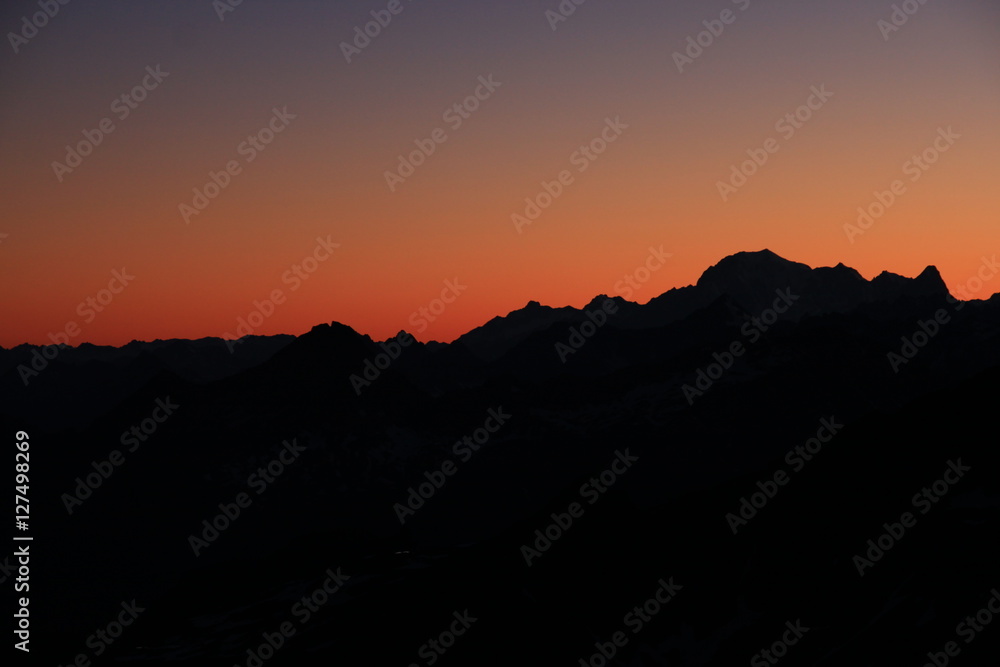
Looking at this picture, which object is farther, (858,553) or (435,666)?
(858,553)

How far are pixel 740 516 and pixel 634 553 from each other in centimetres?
1708

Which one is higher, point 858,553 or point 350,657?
point 858,553

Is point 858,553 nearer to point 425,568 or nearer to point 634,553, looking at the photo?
point 634,553

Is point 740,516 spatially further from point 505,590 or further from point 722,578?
point 505,590

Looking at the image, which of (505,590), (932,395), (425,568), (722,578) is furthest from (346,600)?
(932,395)

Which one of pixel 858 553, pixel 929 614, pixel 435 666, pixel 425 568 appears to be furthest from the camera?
pixel 425 568

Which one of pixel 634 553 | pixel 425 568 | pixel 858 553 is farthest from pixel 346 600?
pixel 858 553

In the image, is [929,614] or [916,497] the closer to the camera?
[929,614]

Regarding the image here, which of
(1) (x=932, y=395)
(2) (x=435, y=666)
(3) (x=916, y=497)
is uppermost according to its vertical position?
(1) (x=932, y=395)

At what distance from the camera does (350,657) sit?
13175cm

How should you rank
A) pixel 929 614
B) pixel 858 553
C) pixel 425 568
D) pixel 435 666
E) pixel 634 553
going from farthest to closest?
pixel 425 568 < pixel 634 553 < pixel 858 553 < pixel 435 666 < pixel 929 614

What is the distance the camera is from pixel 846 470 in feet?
526

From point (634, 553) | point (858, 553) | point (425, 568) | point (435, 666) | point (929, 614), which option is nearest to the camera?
point (929, 614)

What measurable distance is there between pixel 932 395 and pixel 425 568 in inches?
3600
